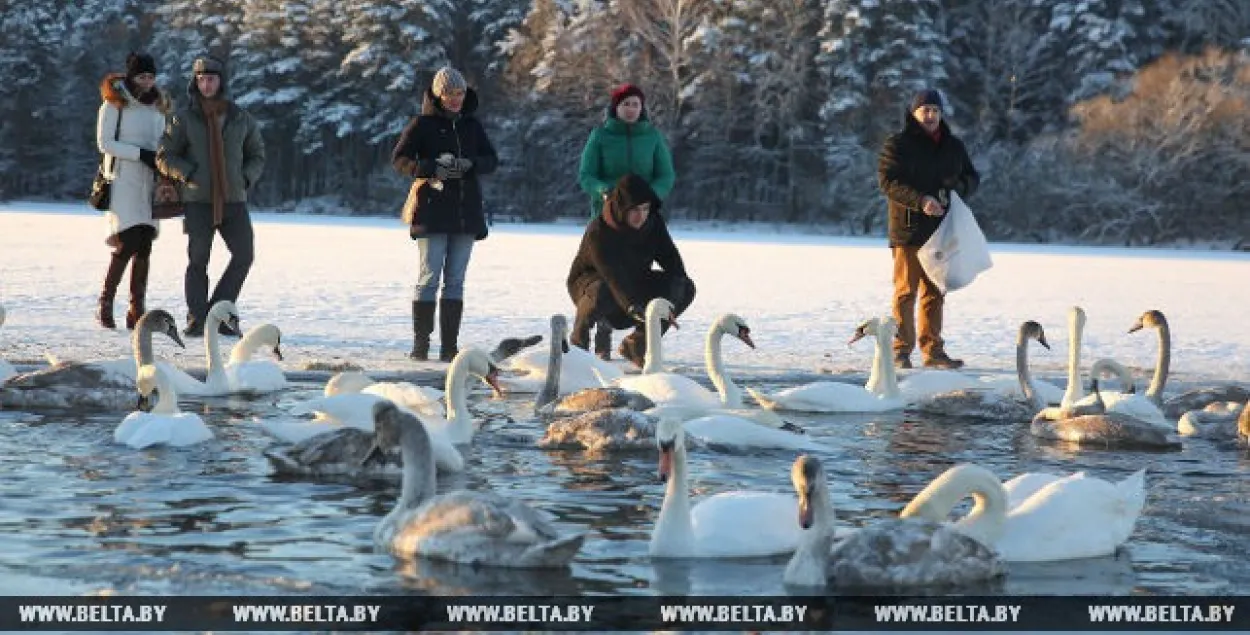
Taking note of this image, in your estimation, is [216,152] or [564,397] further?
[216,152]

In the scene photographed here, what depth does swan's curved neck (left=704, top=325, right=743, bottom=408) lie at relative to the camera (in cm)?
995

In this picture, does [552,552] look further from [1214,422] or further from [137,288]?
[137,288]

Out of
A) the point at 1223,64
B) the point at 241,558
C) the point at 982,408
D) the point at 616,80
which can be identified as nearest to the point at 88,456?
the point at 241,558

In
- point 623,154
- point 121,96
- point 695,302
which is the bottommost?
point 695,302

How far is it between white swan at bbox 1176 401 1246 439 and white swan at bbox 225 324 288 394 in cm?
500

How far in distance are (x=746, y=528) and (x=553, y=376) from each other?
398 cm

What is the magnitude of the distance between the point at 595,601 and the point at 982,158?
1805 inches

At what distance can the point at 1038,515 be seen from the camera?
6426 mm

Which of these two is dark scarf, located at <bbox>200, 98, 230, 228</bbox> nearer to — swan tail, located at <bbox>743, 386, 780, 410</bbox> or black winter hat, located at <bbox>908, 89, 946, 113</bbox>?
swan tail, located at <bbox>743, 386, 780, 410</bbox>

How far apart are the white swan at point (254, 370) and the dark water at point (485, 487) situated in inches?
17.9

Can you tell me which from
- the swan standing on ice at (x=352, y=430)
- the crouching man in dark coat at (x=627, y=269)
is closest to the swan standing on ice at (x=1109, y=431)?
the swan standing on ice at (x=352, y=430)

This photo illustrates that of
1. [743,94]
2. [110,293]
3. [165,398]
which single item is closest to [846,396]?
[165,398]

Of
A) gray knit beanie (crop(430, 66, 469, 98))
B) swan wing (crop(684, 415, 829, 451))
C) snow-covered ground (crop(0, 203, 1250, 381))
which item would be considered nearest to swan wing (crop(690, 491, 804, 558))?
swan wing (crop(684, 415, 829, 451))

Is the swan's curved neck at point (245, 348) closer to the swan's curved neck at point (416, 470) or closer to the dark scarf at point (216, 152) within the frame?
the dark scarf at point (216, 152)
